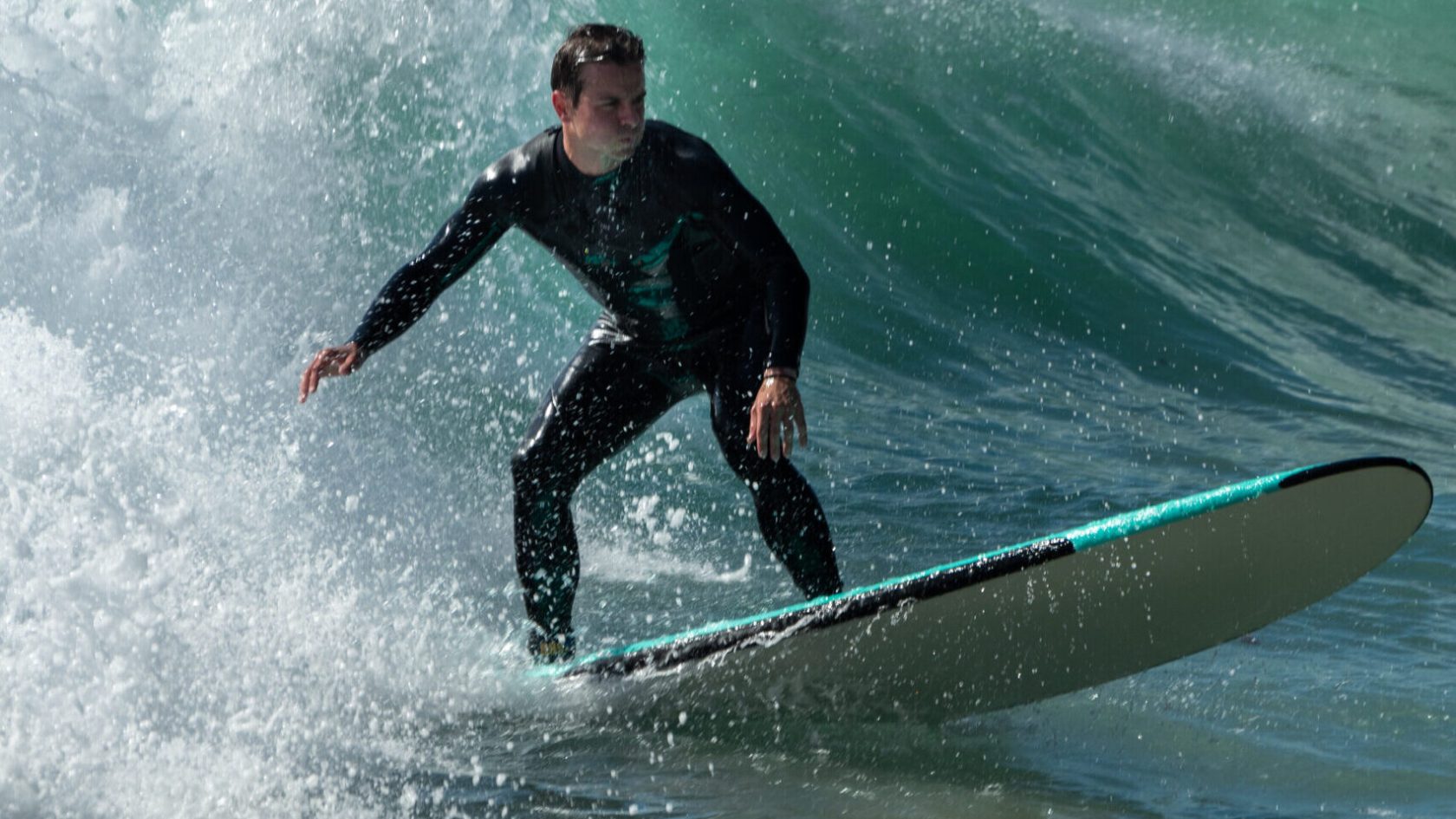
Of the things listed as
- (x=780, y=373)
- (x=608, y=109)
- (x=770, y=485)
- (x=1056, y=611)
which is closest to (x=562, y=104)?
(x=608, y=109)

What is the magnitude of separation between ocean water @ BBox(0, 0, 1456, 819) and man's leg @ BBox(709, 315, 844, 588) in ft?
1.42

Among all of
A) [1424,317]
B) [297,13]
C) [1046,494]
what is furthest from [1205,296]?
[297,13]

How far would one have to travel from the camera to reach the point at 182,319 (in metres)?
7.82

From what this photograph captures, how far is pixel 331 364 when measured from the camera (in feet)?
12.9

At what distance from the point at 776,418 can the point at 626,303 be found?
822 mm

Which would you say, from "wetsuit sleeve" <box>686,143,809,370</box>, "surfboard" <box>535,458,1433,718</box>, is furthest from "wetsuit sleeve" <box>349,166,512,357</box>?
"surfboard" <box>535,458,1433,718</box>

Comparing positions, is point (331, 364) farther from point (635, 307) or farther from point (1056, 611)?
point (1056, 611)

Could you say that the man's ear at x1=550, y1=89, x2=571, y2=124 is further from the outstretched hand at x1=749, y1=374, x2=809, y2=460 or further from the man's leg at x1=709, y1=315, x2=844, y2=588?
the outstretched hand at x1=749, y1=374, x2=809, y2=460

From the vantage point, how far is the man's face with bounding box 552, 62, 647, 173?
3.65m

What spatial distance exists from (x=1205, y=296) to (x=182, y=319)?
7.60 m

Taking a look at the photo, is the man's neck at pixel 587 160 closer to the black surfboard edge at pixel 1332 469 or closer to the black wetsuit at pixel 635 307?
Result: the black wetsuit at pixel 635 307

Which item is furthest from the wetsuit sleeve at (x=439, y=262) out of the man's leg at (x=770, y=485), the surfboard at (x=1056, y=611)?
the surfboard at (x=1056, y=611)

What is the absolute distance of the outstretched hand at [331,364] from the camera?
388 centimetres

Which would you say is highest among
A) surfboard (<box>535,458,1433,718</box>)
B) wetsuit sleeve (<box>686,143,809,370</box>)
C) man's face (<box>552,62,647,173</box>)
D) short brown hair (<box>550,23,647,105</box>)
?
short brown hair (<box>550,23,647,105</box>)
